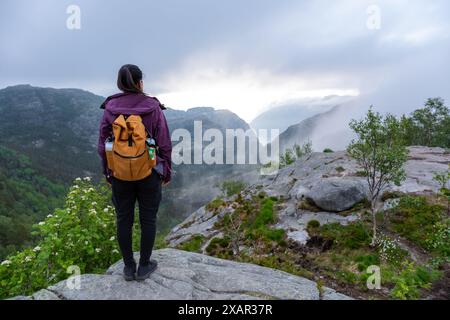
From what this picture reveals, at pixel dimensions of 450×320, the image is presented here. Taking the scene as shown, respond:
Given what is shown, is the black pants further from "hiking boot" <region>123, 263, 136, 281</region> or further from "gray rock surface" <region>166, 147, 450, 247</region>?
"gray rock surface" <region>166, 147, 450, 247</region>

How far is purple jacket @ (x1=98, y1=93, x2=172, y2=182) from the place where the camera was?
6030 millimetres

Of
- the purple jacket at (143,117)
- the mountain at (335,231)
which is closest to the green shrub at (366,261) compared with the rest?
the mountain at (335,231)

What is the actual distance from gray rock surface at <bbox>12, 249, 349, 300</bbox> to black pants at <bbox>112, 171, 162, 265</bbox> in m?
0.67

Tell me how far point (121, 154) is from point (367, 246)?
14.6 metres

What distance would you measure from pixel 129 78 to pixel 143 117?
80cm

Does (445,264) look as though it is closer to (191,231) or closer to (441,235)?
(441,235)

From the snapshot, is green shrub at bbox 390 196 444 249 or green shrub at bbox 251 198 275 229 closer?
green shrub at bbox 390 196 444 249

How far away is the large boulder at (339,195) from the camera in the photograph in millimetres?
20688

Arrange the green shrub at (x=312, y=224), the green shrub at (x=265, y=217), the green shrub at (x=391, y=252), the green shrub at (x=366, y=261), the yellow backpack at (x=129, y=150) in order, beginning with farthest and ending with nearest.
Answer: the green shrub at (x=265, y=217) → the green shrub at (x=312, y=224) → the green shrub at (x=391, y=252) → the green shrub at (x=366, y=261) → the yellow backpack at (x=129, y=150)

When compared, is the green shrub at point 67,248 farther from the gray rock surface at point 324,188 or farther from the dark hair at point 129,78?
the gray rock surface at point 324,188

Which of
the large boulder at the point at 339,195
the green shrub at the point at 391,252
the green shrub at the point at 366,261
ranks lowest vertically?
the green shrub at the point at 366,261

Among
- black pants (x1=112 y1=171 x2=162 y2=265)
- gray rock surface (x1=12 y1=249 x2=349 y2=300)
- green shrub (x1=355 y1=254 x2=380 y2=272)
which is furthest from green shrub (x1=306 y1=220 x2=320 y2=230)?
black pants (x1=112 y1=171 x2=162 y2=265)

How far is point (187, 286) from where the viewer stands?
6801 millimetres
